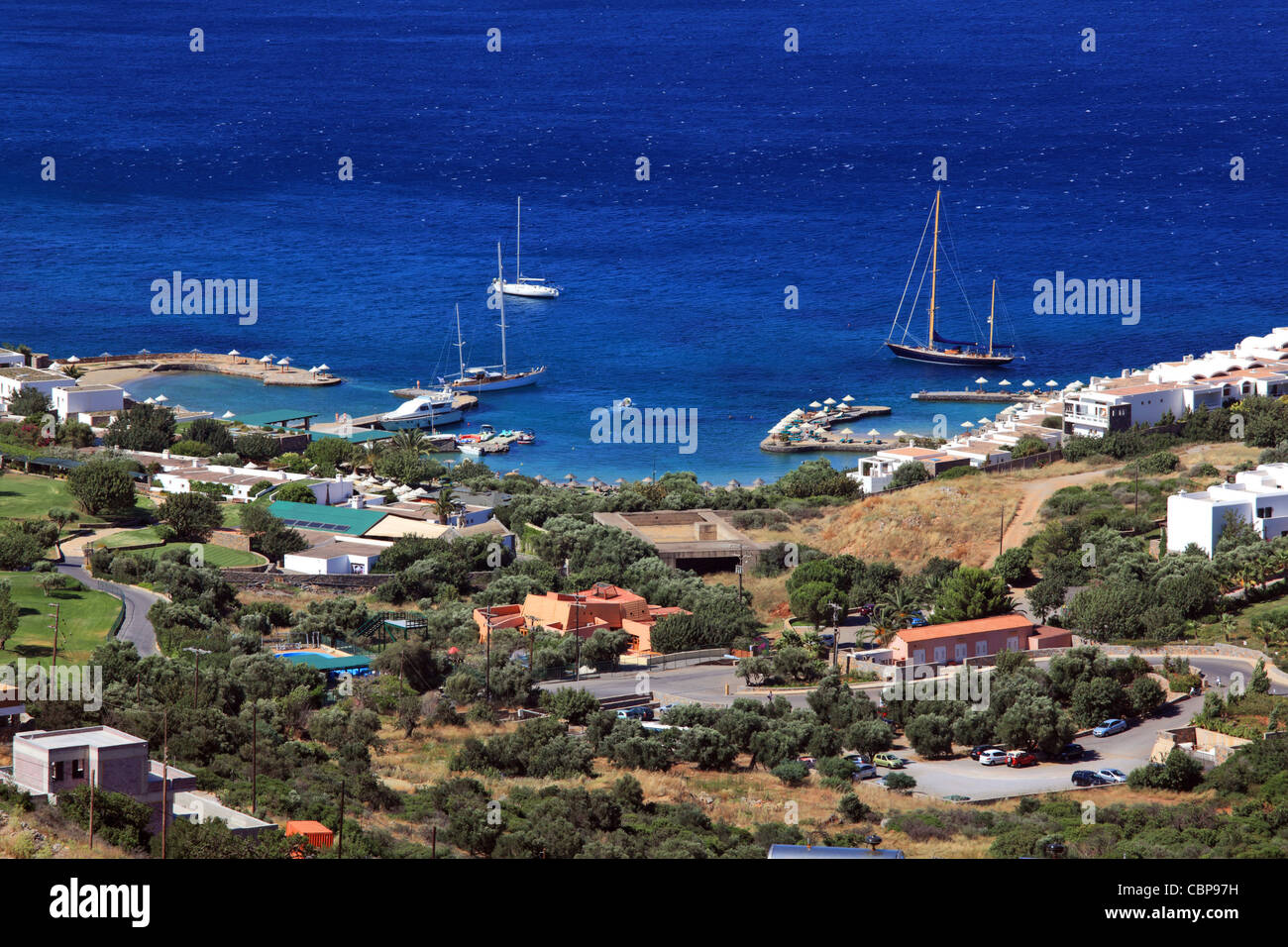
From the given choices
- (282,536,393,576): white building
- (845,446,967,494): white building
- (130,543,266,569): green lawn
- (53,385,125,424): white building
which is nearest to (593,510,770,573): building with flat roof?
(845,446,967,494): white building

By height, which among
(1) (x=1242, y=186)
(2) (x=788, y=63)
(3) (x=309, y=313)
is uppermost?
(2) (x=788, y=63)

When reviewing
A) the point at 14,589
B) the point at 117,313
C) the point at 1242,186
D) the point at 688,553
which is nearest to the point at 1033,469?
the point at 688,553

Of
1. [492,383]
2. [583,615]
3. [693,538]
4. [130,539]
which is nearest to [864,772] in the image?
[583,615]

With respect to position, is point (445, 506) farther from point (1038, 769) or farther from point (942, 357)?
point (942, 357)

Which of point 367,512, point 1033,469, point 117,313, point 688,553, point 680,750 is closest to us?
point 680,750

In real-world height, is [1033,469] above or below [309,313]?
below

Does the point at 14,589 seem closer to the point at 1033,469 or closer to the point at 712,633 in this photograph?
the point at 712,633

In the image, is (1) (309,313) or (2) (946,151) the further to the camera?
(2) (946,151)

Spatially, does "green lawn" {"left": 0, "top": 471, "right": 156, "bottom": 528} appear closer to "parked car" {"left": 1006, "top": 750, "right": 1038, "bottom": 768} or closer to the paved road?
the paved road
